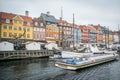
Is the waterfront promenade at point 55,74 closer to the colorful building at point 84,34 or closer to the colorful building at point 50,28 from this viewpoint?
the colorful building at point 50,28

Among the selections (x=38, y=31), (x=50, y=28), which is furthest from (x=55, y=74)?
(x=50, y=28)

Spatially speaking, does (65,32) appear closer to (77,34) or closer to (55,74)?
(77,34)

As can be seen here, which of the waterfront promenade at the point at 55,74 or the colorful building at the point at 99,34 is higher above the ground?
the colorful building at the point at 99,34

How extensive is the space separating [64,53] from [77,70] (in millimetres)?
14176

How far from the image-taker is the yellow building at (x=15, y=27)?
4918 centimetres

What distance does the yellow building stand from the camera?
49.2 metres

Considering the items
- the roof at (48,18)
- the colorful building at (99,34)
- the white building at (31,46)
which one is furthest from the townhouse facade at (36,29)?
the colorful building at (99,34)

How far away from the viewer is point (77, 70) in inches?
965

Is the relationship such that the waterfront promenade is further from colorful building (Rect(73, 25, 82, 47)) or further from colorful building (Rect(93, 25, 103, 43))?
colorful building (Rect(93, 25, 103, 43))

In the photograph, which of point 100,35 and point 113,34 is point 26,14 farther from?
point 113,34

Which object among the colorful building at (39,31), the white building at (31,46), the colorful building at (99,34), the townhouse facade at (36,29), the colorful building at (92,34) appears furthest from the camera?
the colorful building at (99,34)

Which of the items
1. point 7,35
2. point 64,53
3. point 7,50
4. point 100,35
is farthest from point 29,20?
point 100,35

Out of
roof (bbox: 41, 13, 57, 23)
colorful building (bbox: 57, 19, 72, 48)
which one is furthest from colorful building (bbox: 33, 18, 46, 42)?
colorful building (bbox: 57, 19, 72, 48)

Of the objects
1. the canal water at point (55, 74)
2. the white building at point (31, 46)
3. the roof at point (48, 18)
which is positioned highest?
the roof at point (48, 18)
